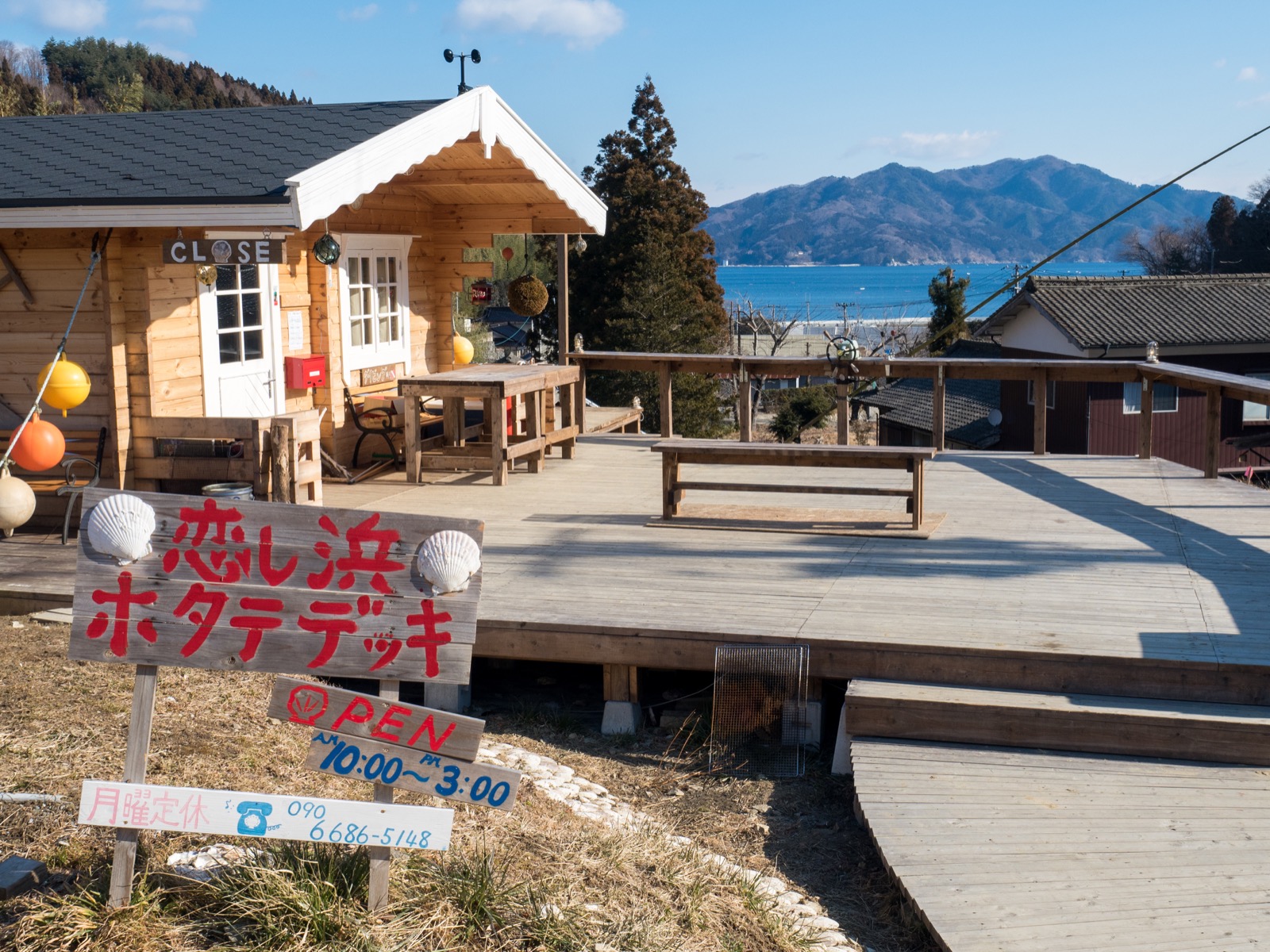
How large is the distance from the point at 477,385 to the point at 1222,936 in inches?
260

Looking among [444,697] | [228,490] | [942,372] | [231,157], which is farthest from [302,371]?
[942,372]

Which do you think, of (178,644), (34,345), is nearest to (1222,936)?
(178,644)

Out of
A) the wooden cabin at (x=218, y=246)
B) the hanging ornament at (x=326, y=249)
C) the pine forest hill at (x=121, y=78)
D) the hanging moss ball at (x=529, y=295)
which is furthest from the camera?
the pine forest hill at (x=121, y=78)

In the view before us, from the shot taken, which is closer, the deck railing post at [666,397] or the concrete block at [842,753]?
the concrete block at [842,753]

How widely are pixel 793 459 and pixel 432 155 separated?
3.70 meters

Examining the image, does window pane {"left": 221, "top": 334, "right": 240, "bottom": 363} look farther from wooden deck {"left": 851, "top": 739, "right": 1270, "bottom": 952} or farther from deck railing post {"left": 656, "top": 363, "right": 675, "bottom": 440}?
wooden deck {"left": 851, "top": 739, "right": 1270, "bottom": 952}

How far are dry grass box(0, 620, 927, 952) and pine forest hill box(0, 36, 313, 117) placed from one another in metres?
40.8

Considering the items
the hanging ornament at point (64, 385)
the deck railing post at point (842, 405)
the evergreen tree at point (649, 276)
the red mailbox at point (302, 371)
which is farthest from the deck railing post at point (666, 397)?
the evergreen tree at point (649, 276)

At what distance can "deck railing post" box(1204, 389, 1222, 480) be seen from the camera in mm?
8867

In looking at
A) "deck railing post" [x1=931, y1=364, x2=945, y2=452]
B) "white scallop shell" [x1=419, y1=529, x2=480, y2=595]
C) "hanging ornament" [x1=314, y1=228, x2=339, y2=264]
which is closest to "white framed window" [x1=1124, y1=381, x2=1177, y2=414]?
"deck railing post" [x1=931, y1=364, x2=945, y2=452]

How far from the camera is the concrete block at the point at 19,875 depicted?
333 cm

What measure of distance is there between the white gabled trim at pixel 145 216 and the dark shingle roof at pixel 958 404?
28214 millimetres

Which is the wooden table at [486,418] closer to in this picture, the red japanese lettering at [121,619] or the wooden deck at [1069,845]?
the wooden deck at [1069,845]

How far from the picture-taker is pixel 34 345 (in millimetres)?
7766
